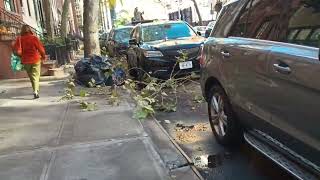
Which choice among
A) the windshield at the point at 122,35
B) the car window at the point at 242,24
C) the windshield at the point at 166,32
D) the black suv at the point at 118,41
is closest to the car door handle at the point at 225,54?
the car window at the point at 242,24

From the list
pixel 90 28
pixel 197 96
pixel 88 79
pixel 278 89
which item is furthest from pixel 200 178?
pixel 90 28

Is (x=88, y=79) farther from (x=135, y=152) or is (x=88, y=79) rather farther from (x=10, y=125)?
(x=135, y=152)

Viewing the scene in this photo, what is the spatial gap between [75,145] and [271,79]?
2.89 metres

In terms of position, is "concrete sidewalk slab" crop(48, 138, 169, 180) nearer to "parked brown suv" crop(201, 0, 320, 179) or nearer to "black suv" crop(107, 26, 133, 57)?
"parked brown suv" crop(201, 0, 320, 179)

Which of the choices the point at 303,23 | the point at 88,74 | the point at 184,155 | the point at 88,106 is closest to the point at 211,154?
the point at 184,155

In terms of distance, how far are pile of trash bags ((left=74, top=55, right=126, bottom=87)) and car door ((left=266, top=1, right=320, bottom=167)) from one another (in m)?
7.48

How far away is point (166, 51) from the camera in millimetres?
10883

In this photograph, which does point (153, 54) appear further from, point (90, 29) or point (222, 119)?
point (222, 119)

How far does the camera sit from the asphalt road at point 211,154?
4.61m

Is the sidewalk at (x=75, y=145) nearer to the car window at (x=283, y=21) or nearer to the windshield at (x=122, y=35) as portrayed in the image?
the car window at (x=283, y=21)

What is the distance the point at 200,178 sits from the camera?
4.48m

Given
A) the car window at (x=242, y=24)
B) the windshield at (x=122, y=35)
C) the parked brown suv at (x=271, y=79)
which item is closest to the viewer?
the parked brown suv at (x=271, y=79)

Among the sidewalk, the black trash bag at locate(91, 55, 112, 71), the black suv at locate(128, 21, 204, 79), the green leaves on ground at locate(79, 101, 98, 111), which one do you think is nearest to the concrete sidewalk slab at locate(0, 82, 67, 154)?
the sidewalk

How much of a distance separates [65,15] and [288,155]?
2112 centimetres
